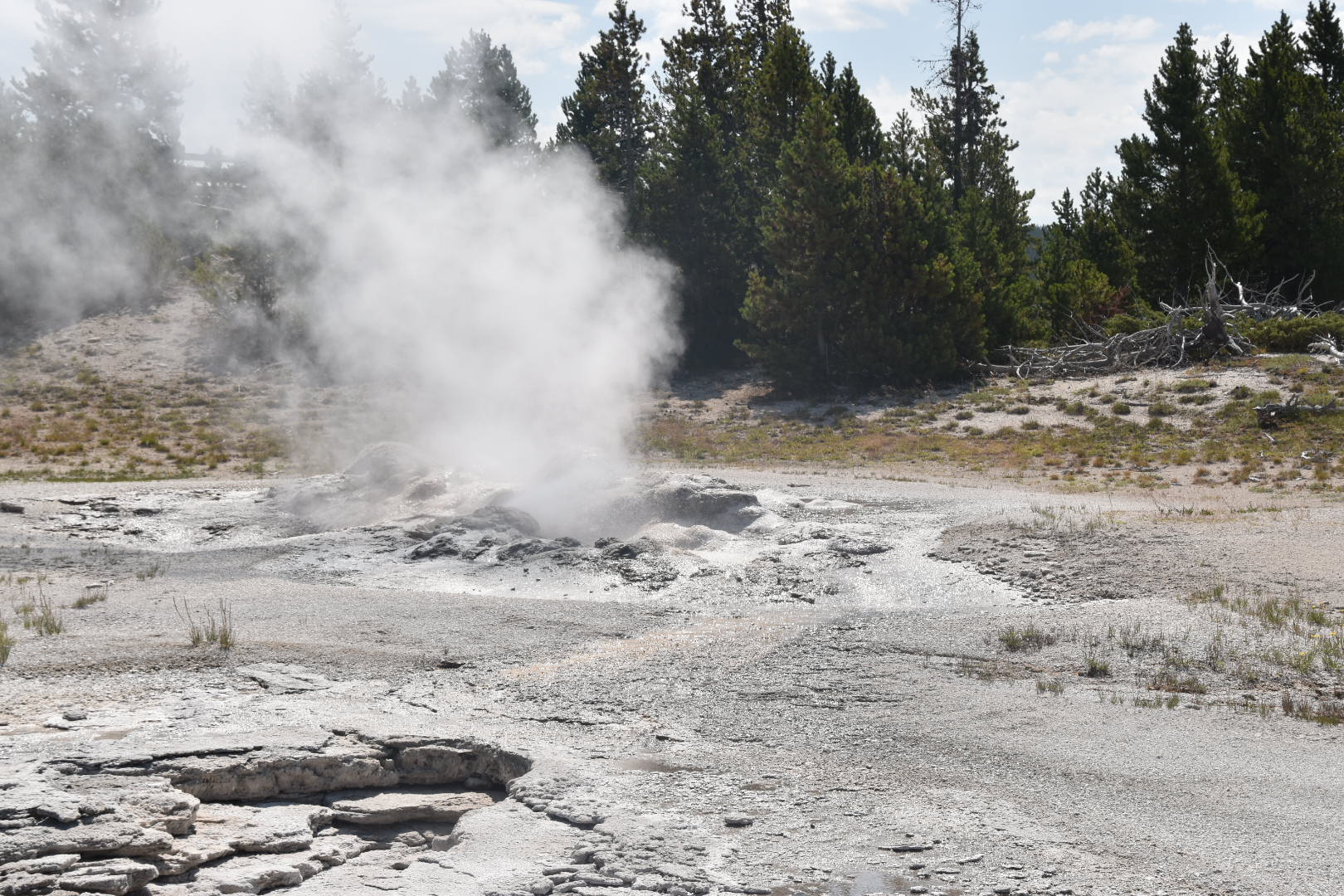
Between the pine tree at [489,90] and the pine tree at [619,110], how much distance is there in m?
2.00

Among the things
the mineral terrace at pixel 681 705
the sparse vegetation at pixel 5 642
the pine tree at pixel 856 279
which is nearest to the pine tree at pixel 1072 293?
the pine tree at pixel 856 279

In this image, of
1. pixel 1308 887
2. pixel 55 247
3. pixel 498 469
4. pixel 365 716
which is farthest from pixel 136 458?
pixel 1308 887

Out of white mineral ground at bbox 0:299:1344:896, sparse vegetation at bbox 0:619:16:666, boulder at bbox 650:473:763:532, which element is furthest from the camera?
boulder at bbox 650:473:763:532

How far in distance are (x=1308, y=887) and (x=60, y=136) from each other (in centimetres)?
3235

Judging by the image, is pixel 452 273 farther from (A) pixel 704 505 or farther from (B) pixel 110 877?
(B) pixel 110 877

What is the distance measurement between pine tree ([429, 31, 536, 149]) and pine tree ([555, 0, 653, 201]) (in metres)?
2.00

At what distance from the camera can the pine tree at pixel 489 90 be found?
37.7 meters

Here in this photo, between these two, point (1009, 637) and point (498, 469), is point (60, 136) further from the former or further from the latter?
point (1009, 637)

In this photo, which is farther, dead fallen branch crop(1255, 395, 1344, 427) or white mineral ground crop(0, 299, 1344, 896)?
dead fallen branch crop(1255, 395, 1344, 427)

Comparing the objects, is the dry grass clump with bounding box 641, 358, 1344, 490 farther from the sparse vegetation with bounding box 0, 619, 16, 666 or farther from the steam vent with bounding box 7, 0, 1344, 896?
the sparse vegetation with bounding box 0, 619, 16, 666

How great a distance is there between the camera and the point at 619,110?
40.4m

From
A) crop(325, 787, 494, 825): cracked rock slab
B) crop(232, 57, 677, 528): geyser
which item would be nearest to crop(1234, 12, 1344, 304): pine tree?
crop(232, 57, 677, 528): geyser

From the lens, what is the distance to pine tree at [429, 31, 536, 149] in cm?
3766

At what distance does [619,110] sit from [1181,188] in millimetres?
18475
